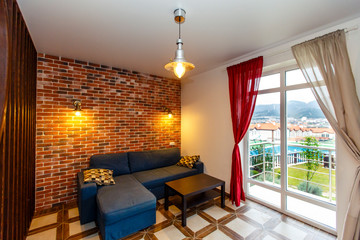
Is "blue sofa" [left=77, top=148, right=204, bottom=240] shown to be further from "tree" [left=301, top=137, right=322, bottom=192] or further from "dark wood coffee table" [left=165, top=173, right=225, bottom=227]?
"tree" [left=301, top=137, right=322, bottom=192]

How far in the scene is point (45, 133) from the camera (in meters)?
2.71

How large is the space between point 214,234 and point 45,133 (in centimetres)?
307

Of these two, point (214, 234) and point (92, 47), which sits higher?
point (92, 47)

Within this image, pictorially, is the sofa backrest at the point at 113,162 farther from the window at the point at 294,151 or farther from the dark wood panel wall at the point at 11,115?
the window at the point at 294,151

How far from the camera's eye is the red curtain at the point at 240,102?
2703 millimetres

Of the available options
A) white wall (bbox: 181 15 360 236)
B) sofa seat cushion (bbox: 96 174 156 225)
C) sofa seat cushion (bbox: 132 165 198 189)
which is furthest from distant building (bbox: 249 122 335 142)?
sofa seat cushion (bbox: 96 174 156 225)

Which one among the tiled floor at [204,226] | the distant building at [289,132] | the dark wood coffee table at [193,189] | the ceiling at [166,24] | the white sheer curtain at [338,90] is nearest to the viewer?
the ceiling at [166,24]

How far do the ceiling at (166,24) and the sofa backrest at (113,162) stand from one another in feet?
6.13

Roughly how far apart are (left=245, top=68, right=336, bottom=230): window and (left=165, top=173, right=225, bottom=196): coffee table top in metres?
0.87

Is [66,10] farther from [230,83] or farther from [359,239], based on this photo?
[359,239]

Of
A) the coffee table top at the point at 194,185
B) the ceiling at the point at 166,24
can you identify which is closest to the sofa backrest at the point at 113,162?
the coffee table top at the point at 194,185

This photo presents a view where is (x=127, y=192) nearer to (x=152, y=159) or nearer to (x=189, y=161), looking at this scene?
(x=152, y=159)

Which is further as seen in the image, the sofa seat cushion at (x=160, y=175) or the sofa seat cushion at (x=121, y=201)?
the sofa seat cushion at (x=160, y=175)

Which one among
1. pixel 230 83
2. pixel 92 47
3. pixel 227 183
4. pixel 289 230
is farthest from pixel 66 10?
pixel 289 230
